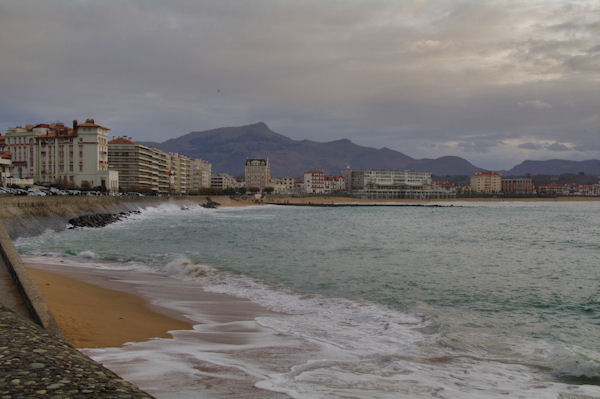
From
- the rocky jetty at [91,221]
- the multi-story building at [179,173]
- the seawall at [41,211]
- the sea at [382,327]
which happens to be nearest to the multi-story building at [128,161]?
the multi-story building at [179,173]

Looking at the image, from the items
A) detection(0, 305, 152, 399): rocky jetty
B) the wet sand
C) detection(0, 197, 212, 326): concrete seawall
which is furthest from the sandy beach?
detection(0, 305, 152, 399): rocky jetty

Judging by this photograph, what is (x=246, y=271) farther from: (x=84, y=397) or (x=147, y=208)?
(x=147, y=208)

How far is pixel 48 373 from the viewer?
4293mm

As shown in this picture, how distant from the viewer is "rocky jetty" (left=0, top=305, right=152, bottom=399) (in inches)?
154


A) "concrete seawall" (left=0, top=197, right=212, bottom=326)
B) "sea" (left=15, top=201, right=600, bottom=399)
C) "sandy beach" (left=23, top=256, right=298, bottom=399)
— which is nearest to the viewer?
"sandy beach" (left=23, top=256, right=298, bottom=399)

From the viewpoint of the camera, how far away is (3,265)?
352 inches

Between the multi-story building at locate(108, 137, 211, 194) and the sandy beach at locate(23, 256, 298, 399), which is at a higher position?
the multi-story building at locate(108, 137, 211, 194)

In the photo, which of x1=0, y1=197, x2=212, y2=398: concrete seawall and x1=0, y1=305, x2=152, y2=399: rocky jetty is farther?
x1=0, y1=197, x2=212, y2=398: concrete seawall

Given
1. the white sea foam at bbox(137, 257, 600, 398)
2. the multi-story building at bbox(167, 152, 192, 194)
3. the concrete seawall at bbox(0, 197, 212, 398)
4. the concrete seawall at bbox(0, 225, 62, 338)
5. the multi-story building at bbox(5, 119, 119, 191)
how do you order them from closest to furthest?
the concrete seawall at bbox(0, 197, 212, 398)
the white sea foam at bbox(137, 257, 600, 398)
the concrete seawall at bbox(0, 225, 62, 338)
the multi-story building at bbox(5, 119, 119, 191)
the multi-story building at bbox(167, 152, 192, 194)

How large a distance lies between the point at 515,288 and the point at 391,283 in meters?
4.14

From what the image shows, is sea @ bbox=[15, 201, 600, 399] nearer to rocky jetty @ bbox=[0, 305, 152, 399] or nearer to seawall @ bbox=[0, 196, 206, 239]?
rocky jetty @ bbox=[0, 305, 152, 399]

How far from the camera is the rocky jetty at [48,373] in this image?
12.8ft

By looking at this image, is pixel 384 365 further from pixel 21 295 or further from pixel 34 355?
pixel 21 295

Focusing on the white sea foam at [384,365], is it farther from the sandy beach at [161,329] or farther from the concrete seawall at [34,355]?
the concrete seawall at [34,355]
